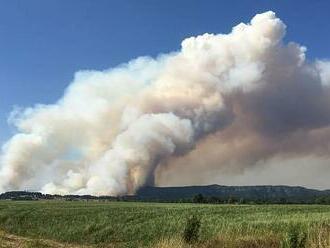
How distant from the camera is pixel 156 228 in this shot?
43.7 metres

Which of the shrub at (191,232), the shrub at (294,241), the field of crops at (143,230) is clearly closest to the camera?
the shrub at (294,241)

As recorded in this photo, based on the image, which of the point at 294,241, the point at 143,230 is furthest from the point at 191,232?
the point at 143,230

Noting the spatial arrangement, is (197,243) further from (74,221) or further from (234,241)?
(74,221)

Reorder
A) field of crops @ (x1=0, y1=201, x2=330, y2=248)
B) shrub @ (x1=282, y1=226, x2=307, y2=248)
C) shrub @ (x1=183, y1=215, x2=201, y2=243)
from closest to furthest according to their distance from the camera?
1. shrub @ (x1=282, y1=226, x2=307, y2=248)
2. field of crops @ (x1=0, y1=201, x2=330, y2=248)
3. shrub @ (x1=183, y1=215, x2=201, y2=243)

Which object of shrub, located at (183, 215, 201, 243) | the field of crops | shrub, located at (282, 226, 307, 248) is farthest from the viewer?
shrub, located at (183, 215, 201, 243)

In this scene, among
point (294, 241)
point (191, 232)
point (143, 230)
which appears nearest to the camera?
point (294, 241)

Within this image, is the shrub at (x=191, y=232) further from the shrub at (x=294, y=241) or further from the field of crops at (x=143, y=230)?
the shrub at (x=294, y=241)

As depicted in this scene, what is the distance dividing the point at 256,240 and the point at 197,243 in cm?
348

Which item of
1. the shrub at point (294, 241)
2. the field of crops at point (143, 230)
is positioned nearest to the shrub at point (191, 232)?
the field of crops at point (143, 230)

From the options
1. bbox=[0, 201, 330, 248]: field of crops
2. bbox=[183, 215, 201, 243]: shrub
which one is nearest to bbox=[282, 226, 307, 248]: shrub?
bbox=[0, 201, 330, 248]: field of crops

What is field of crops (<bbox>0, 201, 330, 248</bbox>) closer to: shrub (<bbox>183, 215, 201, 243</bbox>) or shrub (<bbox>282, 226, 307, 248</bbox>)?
shrub (<bbox>183, 215, 201, 243</bbox>)

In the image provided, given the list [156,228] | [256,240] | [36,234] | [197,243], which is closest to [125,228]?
[156,228]

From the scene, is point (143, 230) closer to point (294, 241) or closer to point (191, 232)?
point (191, 232)

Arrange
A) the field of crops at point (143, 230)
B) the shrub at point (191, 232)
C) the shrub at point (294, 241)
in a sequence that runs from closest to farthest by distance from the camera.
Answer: the shrub at point (294, 241) < the field of crops at point (143, 230) < the shrub at point (191, 232)
